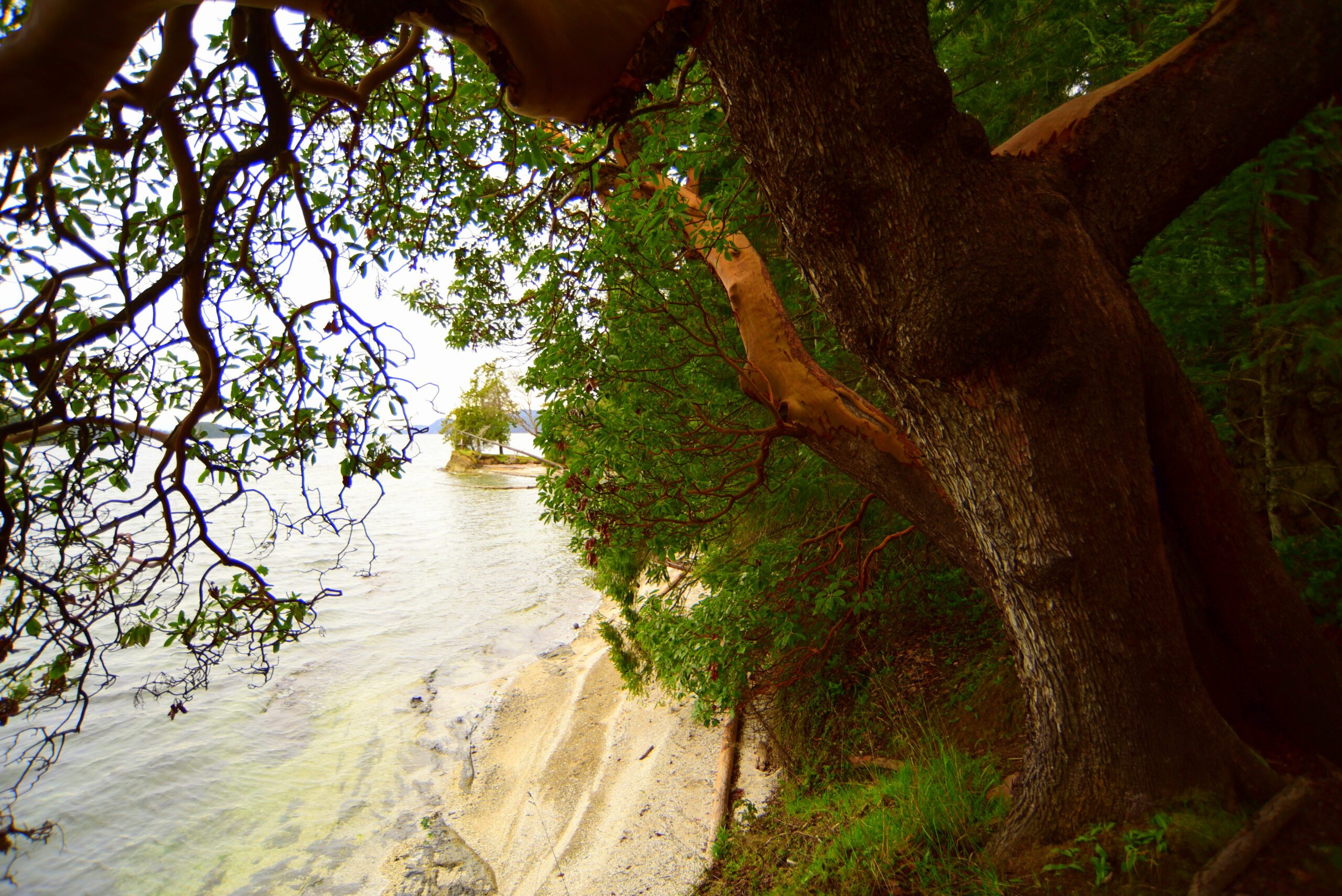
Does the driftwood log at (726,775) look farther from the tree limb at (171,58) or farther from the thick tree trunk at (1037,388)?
the tree limb at (171,58)

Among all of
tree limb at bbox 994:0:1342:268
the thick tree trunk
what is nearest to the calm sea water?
the thick tree trunk

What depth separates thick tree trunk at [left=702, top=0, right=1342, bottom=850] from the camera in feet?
7.18

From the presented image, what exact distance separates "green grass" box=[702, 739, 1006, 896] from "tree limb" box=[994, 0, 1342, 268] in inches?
99.3

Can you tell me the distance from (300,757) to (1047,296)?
10.1 meters

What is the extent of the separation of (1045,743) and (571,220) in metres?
4.51

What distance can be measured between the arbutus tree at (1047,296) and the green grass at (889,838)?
32cm

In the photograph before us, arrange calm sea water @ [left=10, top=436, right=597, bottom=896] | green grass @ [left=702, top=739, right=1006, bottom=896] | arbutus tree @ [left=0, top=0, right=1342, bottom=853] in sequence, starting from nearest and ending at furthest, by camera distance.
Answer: arbutus tree @ [left=0, top=0, right=1342, bottom=853] < green grass @ [left=702, top=739, right=1006, bottom=896] < calm sea water @ [left=10, top=436, right=597, bottom=896]

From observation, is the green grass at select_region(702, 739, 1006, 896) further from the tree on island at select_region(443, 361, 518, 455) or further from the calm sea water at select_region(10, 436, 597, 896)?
the tree on island at select_region(443, 361, 518, 455)

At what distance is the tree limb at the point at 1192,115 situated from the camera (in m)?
2.36

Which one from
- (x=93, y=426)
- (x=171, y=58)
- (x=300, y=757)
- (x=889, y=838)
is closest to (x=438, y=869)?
(x=300, y=757)

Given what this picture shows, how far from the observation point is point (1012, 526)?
2412 millimetres

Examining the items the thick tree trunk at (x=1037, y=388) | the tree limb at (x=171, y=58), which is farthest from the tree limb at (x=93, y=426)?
the thick tree trunk at (x=1037, y=388)

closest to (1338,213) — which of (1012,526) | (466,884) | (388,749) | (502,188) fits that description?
(1012,526)

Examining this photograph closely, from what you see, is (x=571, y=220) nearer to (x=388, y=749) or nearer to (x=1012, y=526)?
(x=1012, y=526)
